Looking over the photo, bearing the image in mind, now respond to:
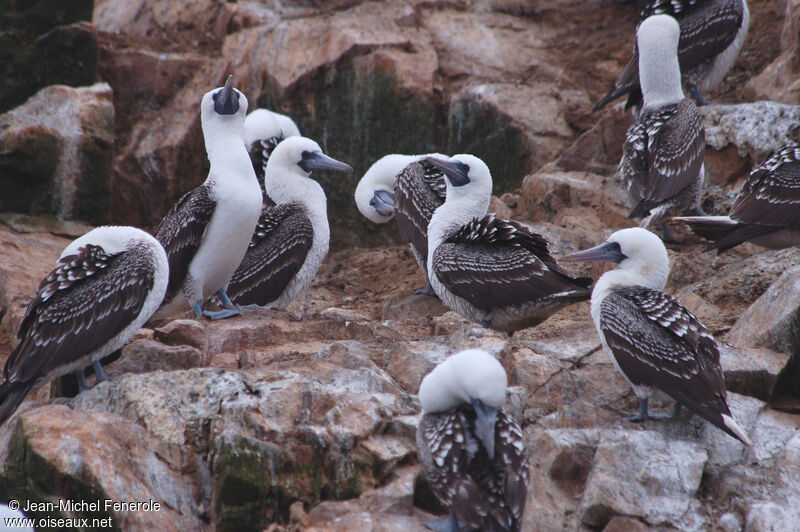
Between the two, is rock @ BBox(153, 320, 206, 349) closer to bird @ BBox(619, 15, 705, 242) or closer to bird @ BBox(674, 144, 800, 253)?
bird @ BBox(674, 144, 800, 253)

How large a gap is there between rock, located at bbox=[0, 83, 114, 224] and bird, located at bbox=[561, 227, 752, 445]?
7.17m

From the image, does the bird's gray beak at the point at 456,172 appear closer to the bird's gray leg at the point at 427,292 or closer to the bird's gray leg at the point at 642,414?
the bird's gray leg at the point at 427,292

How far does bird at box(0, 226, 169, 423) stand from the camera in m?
6.05

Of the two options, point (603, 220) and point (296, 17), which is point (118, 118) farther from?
point (603, 220)

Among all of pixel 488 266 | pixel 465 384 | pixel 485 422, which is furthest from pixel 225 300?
pixel 485 422

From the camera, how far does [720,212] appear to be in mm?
10359

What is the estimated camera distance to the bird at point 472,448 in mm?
4816

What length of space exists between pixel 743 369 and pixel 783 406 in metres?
0.33

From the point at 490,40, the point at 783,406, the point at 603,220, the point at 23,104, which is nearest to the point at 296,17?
the point at 490,40

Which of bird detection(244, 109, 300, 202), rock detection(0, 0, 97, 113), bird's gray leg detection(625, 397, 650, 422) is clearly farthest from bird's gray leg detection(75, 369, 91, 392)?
rock detection(0, 0, 97, 113)

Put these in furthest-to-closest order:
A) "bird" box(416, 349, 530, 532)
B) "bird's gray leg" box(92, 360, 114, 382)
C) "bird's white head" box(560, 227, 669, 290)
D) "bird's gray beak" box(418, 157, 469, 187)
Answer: "bird's gray beak" box(418, 157, 469, 187)
"bird's white head" box(560, 227, 669, 290)
"bird's gray leg" box(92, 360, 114, 382)
"bird" box(416, 349, 530, 532)

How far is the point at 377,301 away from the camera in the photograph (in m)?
10.6

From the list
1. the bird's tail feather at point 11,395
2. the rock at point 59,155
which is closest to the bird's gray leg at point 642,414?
the bird's tail feather at point 11,395

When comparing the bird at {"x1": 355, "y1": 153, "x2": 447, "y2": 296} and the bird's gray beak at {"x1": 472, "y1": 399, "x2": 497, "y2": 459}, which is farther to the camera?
the bird at {"x1": 355, "y1": 153, "x2": 447, "y2": 296}
